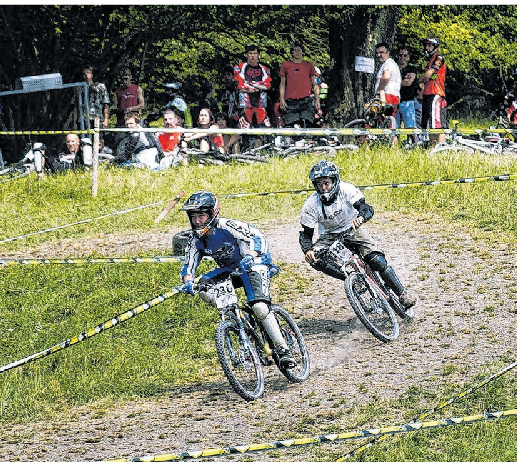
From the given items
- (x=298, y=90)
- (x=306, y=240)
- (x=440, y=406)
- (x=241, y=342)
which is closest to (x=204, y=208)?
(x=241, y=342)

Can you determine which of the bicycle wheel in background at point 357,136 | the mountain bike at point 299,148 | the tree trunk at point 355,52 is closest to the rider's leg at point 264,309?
the mountain bike at point 299,148

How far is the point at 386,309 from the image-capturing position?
34.9 feet

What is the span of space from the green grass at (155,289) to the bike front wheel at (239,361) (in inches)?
24.9

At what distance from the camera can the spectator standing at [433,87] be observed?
18.7 metres

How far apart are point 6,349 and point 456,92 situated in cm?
2660

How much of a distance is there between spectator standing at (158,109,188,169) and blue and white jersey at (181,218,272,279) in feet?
30.2

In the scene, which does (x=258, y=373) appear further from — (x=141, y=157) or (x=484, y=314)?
(x=141, y=157)

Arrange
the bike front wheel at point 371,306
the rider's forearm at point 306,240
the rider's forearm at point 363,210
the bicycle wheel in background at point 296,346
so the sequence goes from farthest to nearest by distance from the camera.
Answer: the rider's forearm at point 306,240
the rider's forearm at point 363,210
the bike front wheel at point 371,306
the bicycle wheel in background at point 296,346

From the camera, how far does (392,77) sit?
19.2 meters

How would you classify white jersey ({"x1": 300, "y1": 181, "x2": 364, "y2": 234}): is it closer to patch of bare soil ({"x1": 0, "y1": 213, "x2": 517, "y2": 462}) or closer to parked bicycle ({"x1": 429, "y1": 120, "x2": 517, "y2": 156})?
patch of bare soil ({"x1": 0, "y1": 213, "x2": 517, "y2": 462})

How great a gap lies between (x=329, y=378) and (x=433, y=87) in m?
10.2

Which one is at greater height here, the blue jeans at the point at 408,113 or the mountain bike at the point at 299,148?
the blue jeans at the point at 408,113

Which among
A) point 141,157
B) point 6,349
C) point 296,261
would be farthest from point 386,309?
point 141,157

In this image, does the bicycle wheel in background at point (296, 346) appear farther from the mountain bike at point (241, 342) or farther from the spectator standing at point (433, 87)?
the spectator standing at point (433, 87)
